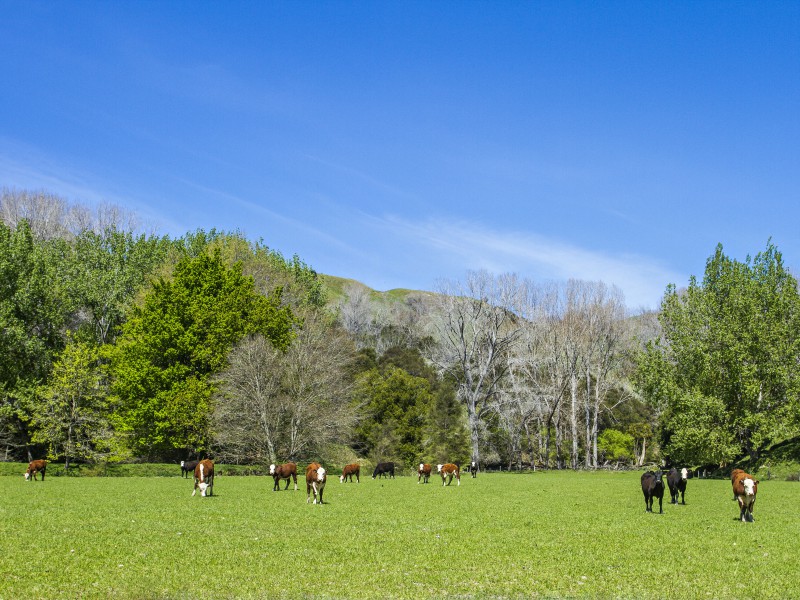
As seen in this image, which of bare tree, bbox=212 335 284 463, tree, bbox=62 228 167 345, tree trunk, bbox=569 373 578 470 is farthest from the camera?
tree trunk, bbox=569 373 578 470

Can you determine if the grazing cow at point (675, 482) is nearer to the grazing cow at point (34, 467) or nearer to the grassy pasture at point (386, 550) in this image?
the grassy pasture at point (386, 550)

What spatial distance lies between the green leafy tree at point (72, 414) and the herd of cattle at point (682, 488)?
1760 inches

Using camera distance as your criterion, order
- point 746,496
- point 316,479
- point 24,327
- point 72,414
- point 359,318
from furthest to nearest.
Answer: point 359,318 → point 24,327 → point 72,414 → point 316,479 → point 746,496

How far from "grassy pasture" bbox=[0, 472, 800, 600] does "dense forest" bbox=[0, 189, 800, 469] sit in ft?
92.9

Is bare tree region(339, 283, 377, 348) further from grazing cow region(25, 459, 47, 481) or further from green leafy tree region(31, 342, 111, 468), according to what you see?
grazing cow region(25, 459, 47, 481)

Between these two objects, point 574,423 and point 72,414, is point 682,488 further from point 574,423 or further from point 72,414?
point 574,423

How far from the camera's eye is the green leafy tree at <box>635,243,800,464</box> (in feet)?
169

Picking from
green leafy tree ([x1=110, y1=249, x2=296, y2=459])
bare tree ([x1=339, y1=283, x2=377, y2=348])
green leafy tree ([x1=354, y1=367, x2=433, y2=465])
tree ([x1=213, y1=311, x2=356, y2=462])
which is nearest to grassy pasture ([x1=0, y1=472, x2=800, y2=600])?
tree ([x1=213, y1=311, x2=356, y2=462])

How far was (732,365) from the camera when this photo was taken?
176 feet

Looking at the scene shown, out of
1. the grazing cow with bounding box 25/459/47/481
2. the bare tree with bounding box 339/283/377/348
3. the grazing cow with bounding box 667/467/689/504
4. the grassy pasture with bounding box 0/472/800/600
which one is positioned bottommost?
the grazing cow with bounding box 25/459/47/481

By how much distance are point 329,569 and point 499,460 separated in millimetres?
75046

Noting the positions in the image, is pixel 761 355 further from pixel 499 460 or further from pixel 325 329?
pixel 325 329

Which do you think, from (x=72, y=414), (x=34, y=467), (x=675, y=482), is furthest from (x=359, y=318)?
(x=675, y=482)

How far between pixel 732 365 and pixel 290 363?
3748cm
